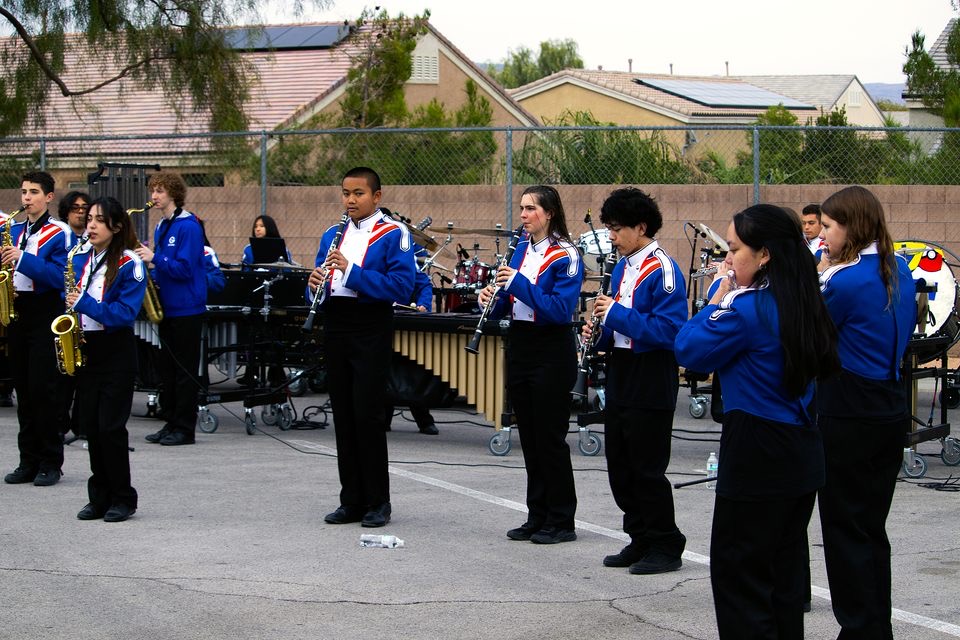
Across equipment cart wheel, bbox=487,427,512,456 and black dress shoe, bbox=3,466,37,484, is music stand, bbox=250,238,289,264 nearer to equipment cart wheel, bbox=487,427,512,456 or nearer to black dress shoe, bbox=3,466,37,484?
equipment cart wheel, bbox=487,427,512,456

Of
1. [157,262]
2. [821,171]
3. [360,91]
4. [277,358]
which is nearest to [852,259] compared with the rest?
[157,262]

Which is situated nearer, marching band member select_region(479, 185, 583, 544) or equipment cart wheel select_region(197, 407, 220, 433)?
marching band member select_region(479, 185, 583, 544)

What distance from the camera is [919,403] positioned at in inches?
530

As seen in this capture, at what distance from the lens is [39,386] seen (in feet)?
30.0

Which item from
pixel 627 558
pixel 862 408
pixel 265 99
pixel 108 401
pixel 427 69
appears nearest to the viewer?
pixel 862 408

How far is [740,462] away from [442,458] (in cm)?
602

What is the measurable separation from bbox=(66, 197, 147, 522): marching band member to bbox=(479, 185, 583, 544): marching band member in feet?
7.13

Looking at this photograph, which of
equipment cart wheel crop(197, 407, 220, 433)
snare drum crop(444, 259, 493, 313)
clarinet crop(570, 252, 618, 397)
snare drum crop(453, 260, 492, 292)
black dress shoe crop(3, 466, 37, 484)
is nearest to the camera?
clarinet crop(570, 252, 618, 397)

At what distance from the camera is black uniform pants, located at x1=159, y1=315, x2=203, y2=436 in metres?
11.2

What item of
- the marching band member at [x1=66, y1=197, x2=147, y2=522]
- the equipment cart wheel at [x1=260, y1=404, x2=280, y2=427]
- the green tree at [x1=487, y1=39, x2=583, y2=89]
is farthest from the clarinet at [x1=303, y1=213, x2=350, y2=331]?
the green tree at [x1=487, y1=39, x2=583, y2=89]

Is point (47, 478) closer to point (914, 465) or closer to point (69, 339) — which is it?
point (69, 339)

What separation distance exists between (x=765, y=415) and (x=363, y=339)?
360cm

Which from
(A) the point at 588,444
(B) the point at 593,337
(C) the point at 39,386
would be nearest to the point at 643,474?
(B) the point at 593,337

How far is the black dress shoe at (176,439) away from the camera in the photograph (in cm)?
1109
